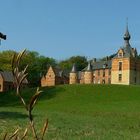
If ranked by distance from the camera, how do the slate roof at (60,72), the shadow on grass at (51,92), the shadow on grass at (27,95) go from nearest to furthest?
the shadow on grass at (27,95), the shadow on grass at (51,92), the slate roof at (60,72)

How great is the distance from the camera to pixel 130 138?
17.6 m

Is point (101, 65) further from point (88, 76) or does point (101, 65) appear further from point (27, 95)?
point (27, 95)

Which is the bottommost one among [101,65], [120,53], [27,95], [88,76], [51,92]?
[27,95]

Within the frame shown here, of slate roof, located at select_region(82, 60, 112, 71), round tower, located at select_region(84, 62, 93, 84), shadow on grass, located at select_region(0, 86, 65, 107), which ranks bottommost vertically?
shadow on grass, located at select_region(0, 86, 65, 107)

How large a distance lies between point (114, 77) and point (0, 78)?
1310 inches

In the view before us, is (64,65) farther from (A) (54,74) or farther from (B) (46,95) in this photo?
(B) (46,95)

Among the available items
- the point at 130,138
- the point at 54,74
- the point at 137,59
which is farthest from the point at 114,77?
the point at 130,138

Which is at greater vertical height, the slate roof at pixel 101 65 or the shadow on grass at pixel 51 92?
the slate roof at pixel 101 65

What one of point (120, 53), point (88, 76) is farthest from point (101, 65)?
point (120, 53)

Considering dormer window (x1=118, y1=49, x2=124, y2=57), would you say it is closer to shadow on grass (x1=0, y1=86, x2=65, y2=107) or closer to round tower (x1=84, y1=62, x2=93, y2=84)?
round tower (x1=84, y1=62, x2=93, y2=84)

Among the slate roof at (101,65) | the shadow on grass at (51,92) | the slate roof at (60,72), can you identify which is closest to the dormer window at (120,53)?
the slate roof at (101,65)

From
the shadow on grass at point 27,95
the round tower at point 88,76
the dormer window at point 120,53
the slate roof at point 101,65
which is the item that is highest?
the dormer window at point 120,53

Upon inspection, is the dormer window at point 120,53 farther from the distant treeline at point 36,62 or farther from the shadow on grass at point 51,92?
the shadow on grass at point 51,92

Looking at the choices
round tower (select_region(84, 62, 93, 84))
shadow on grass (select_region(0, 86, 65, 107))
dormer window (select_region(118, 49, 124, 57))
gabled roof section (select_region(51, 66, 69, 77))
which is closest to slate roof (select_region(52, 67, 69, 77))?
gabled roof section (select_region(51, 66, 69, 77))
